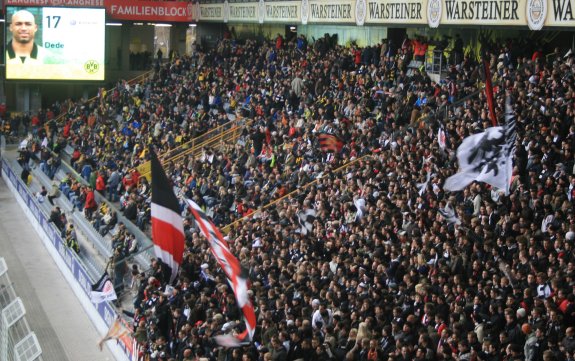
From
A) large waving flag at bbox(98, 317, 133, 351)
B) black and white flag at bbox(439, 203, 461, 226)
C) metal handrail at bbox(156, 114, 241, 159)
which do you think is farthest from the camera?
metal handrail at bbox(156, 114, 241, 159)

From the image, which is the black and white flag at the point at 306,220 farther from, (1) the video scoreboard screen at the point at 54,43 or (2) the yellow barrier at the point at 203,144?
(1) the video scoreboard screen at the point at 54,43

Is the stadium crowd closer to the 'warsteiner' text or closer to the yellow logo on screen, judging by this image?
the 'warsteiner' text

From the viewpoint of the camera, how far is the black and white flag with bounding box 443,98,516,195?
1473cm

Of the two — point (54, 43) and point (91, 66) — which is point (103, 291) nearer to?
point (91, 66)

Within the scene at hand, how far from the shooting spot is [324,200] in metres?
21.5

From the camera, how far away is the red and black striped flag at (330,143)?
24.8 meters

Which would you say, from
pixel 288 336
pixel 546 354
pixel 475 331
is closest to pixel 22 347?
pixel 288 336

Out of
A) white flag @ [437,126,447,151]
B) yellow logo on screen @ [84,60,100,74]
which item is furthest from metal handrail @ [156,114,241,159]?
white flag @ [437,126,447,151]

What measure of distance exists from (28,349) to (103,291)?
23.6ft

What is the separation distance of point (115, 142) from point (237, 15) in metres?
7.28

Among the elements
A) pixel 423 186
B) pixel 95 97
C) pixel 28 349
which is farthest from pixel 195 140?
pixel 28 349

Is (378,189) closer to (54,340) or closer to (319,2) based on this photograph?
(54,340)

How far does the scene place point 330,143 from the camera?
2494 centimetres

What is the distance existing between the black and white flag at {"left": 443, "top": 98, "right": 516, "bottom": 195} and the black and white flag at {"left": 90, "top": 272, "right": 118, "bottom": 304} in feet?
30.0
